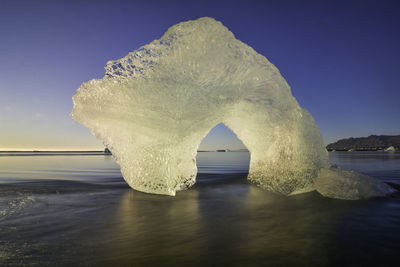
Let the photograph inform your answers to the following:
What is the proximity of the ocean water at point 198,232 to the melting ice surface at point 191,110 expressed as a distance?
1.10 m

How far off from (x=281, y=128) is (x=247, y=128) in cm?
112

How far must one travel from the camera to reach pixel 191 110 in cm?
633

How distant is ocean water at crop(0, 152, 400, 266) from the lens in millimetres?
2494

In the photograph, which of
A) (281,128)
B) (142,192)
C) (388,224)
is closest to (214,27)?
(281,128)

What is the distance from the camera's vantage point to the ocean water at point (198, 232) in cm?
249

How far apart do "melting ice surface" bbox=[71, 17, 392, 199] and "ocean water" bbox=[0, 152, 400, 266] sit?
1095 millimetres

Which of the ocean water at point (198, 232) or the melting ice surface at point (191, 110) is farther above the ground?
the melting ice surface at point (191, 110)

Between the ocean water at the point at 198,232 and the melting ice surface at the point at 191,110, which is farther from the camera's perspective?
the melting ice surface at the point at 191,110

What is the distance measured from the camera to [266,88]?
6828 mm

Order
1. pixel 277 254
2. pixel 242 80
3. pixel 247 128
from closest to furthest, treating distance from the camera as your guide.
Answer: pixel 277 254
pixel 242 80
pixel 247 128

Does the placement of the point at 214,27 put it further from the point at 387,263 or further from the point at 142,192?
the point at 387,263

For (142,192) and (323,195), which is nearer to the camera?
(323,195)

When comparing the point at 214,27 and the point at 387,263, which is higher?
the point at 214,27

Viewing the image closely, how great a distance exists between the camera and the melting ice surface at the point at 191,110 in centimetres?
583
